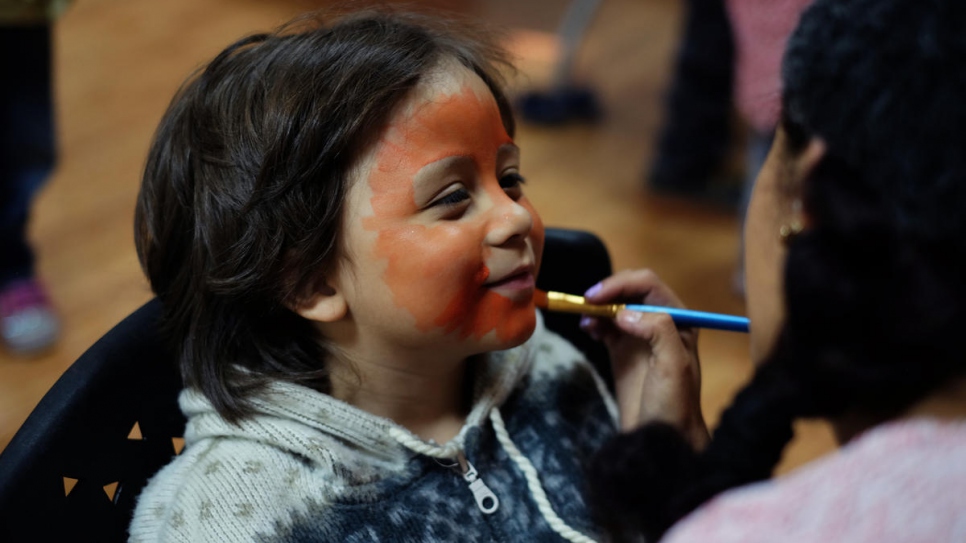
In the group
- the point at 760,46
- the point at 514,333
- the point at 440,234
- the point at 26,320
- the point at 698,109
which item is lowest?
the point at 698,109

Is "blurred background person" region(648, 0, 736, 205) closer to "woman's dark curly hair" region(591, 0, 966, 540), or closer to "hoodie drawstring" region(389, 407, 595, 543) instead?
"hoodie drawstring" region(389, 407, 595, 543)

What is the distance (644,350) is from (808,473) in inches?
16.2

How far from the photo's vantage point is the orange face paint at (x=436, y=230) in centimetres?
80

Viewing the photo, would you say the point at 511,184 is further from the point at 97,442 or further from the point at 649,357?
the point at 97,442

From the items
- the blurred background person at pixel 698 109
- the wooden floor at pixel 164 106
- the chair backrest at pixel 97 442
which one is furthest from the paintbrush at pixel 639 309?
the blurred background person at pixel 698 109

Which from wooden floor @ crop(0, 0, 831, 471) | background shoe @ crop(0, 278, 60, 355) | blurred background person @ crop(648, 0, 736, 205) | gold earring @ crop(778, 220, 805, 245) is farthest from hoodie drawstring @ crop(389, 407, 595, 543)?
blurred background person @ crop(648, 0, 736, 205)

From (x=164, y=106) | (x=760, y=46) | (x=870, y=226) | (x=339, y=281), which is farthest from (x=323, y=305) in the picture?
(x=164, y=106)

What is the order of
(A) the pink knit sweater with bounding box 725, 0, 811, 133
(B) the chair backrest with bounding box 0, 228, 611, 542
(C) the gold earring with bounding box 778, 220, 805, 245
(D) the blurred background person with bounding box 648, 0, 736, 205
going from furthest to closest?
(D) the blurred background person with bounding box 648, 0, 736, 205 < (A) the pink knit sweater with bounding box 725, 0, 811, 133 < (B) the chair backrest with bounding box 0, 228, 611, 542 < (C) the gold earring with bounding box 778, 220, 805, 245

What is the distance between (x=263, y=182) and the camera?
80 cm

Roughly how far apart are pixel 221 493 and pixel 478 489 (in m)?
0.24

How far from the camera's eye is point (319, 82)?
810 millimetres

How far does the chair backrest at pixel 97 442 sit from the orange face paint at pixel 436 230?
252 mm

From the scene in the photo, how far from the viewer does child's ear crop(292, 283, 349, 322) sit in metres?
0.85

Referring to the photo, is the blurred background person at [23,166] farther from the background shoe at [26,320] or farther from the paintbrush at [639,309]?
the paintbrush at [639,309]
